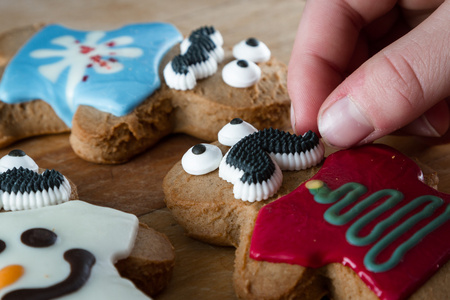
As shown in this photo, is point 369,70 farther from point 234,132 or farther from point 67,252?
point 67,252

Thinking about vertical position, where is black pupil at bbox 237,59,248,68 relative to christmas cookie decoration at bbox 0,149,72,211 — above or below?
below

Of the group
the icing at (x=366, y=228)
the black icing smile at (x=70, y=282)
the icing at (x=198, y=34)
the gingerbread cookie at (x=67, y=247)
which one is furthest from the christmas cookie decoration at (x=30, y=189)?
the icing at (x=198, y=34)

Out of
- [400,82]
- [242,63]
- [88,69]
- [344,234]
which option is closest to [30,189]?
[88,69]

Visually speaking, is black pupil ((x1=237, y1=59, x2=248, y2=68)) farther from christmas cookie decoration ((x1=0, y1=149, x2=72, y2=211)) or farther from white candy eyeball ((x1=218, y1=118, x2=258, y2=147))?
christmas cookie decoration ((x1=0, y1=149, x2=72, y2=211))

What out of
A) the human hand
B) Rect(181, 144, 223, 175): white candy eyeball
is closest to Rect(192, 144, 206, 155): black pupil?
Rect(181, 144, 223, 175): white candy eyeball

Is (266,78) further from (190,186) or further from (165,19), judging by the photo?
(165,19)

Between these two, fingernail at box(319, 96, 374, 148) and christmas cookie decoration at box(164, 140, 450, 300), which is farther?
fingernail at box(319, 96, 374, 148)

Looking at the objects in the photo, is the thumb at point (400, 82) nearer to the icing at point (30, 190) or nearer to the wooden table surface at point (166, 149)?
the wooden table surface at point (166, 149)
